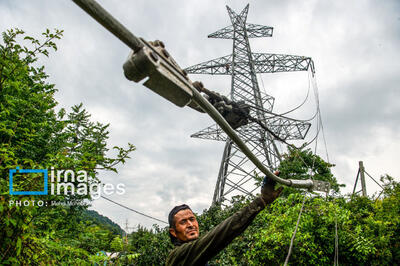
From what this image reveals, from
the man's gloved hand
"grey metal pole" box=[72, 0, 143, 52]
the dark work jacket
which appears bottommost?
the dark work jacket

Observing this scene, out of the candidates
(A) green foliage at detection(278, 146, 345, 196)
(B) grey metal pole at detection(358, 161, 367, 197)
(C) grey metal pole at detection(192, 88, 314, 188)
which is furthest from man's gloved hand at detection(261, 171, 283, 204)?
(A) green foliage at detection(278, 146, 345, 196)

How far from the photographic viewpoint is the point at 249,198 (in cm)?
942

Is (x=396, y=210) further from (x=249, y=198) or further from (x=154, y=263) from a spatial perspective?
(x=154, y=263)

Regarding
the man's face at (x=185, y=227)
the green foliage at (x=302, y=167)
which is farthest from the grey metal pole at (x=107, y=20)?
the green foliage at (x=302, y=167)

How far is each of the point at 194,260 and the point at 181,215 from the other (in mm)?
557

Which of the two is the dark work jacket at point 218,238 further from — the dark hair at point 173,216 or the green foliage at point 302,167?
the green foliage at point 302,167

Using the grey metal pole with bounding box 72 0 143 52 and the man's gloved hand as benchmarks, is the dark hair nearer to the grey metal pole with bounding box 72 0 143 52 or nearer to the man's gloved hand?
the man's gloved hand

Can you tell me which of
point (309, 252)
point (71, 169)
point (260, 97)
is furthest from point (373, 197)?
point (71, 169)

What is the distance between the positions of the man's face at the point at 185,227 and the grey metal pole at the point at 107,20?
66.0 inches

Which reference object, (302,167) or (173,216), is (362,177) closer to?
(302,167)

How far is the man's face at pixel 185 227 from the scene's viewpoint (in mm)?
2074

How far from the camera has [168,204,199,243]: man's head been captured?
6.82 ft

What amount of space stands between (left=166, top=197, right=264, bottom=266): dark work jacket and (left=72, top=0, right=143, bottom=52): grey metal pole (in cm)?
125

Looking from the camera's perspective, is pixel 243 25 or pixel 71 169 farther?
pixel 243 25
